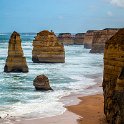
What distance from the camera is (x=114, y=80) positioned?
76.8 ft

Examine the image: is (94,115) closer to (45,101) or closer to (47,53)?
(45,101)

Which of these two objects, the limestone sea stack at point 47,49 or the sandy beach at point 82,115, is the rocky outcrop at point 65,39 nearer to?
the limestone sea stack at point 47,49

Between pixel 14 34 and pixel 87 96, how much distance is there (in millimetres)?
22079

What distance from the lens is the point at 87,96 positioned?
124ft

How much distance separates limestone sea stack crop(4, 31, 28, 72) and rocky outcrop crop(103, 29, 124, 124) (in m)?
31.3

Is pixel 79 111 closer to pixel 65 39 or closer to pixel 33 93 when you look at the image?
pixel 33 93

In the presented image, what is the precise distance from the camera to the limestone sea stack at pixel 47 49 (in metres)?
72.6

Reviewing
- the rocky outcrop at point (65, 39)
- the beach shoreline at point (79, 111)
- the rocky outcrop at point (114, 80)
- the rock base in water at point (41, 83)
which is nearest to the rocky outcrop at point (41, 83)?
the rock base in water at point (41, 83)

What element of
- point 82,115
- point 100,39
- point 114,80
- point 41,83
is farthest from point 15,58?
point 100,39

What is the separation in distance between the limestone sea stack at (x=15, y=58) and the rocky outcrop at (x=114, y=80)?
31345mm

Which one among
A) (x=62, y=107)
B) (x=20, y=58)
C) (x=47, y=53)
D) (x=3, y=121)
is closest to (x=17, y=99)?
(x=62, y=107)

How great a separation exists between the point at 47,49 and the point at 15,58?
18.4 metres

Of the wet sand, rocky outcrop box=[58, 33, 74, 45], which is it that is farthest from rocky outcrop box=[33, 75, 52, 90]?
rocky outcrop box=[58, 33, 74, 45]

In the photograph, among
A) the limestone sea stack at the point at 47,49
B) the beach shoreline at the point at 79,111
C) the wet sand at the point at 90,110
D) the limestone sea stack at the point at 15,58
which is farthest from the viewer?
the limestone sea stack at the point at 47,49
